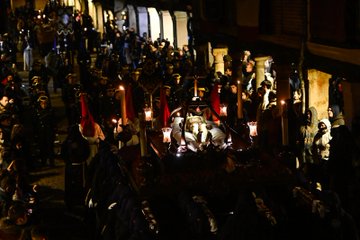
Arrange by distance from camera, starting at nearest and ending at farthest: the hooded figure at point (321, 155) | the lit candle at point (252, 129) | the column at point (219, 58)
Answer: the lit candle at point (252, 129) < the hooded figure at point (321, 155) < the column at point (219, 58)

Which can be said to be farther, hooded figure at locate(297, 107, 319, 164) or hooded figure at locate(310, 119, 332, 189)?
hooded figure at locate(297, 107, 319, 164)

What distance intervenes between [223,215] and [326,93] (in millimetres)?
8981

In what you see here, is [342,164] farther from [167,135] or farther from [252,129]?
[167,135]

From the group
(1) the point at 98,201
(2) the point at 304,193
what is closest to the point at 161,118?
(1) the point at 98,201

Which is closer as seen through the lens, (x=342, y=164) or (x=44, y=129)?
(x=342, y=164)

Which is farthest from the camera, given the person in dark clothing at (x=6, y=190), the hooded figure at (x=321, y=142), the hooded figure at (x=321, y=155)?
the hooded figure at (x=321, y=142)

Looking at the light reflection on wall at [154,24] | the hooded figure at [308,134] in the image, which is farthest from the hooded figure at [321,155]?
the light reflection on wall at [154,24]

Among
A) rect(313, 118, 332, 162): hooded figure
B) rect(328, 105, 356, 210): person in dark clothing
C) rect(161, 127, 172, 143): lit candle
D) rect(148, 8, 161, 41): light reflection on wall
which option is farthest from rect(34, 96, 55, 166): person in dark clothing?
rect(148, 8, 161, 41): light reflection on wall

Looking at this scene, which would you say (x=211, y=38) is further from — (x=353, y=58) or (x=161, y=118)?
(x=161, y=118)

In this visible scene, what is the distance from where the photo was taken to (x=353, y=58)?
1465 centimetres

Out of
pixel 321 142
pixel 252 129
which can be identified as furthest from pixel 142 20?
pixel 252 129

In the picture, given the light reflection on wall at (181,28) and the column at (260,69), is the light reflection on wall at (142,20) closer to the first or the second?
the light reflection on wall at (181,28)

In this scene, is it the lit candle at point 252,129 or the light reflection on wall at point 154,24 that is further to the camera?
the light reflection on wall at point 154,24

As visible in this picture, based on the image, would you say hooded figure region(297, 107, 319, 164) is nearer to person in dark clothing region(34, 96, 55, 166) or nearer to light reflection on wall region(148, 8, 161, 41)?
person in dark clothing region(34, 96, 55, 166)
